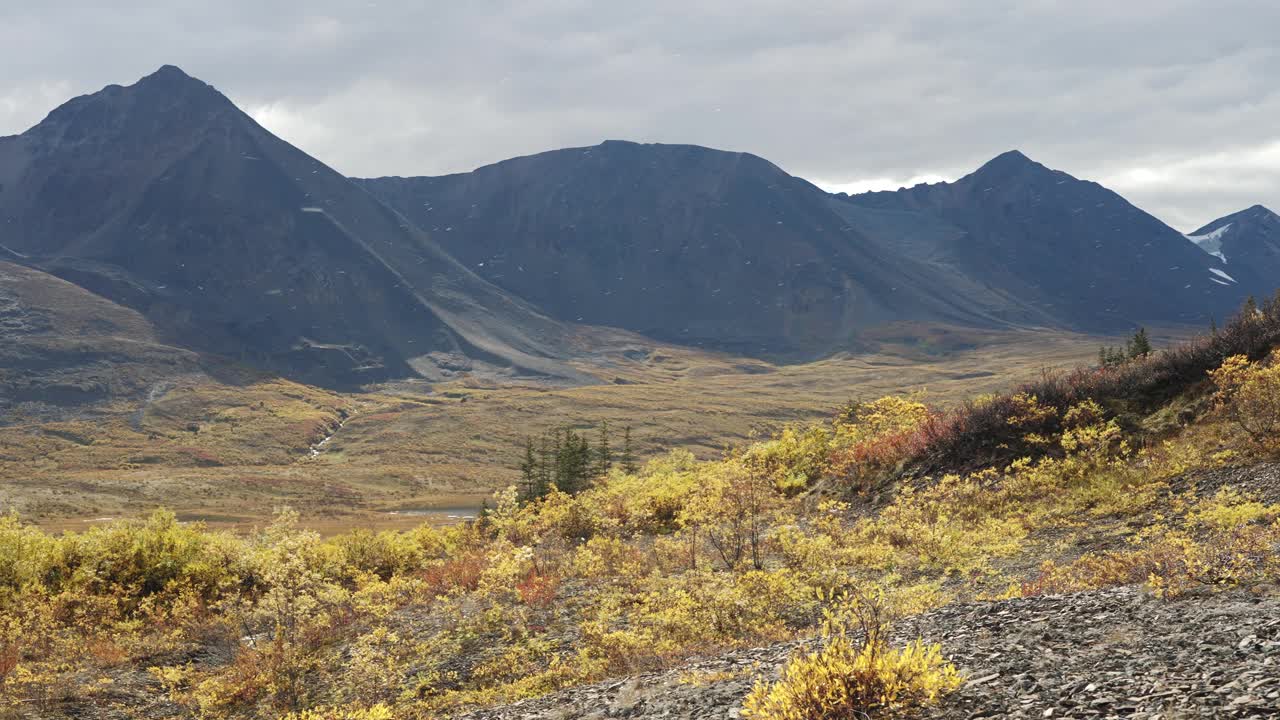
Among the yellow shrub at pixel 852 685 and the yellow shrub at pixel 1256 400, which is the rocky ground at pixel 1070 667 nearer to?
the yellow shrub at pixel 852 685

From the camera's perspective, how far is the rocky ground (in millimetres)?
6938

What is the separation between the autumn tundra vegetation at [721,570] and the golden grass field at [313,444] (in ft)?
188

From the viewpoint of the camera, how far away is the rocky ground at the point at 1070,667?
6938mm

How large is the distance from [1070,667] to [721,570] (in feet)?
32.5

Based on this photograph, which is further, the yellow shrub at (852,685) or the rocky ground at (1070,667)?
the yellow shrub at (852,685)

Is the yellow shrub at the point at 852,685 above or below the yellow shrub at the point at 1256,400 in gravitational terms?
below

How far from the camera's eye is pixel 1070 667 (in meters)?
7.97

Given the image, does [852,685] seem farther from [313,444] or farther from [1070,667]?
[313,444]

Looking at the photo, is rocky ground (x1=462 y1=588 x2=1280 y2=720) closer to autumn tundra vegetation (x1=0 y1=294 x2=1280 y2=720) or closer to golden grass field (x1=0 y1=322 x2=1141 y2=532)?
autumn tundra vegetation (x1=0 y1=294 x2=1280 y2=720)

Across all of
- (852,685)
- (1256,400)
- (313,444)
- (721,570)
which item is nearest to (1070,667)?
(852,685)

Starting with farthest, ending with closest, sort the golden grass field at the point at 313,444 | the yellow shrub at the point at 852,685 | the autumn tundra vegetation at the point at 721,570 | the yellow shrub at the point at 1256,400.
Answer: the golden grass field at the point at 313,444 < the yellow shrub at the point at 1256,400 < the autumn tundra vegetation at the point at 721,570 < the yellow shrub at the point at 852,685

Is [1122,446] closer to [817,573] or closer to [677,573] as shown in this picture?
[817,573]

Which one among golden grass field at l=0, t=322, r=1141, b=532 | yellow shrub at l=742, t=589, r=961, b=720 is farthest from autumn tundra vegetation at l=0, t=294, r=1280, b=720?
golden grass field at l=0, t=322, r=1141, b=532

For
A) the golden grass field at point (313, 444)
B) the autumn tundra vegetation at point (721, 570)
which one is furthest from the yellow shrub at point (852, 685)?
the golden grass field at point (313, 444)
